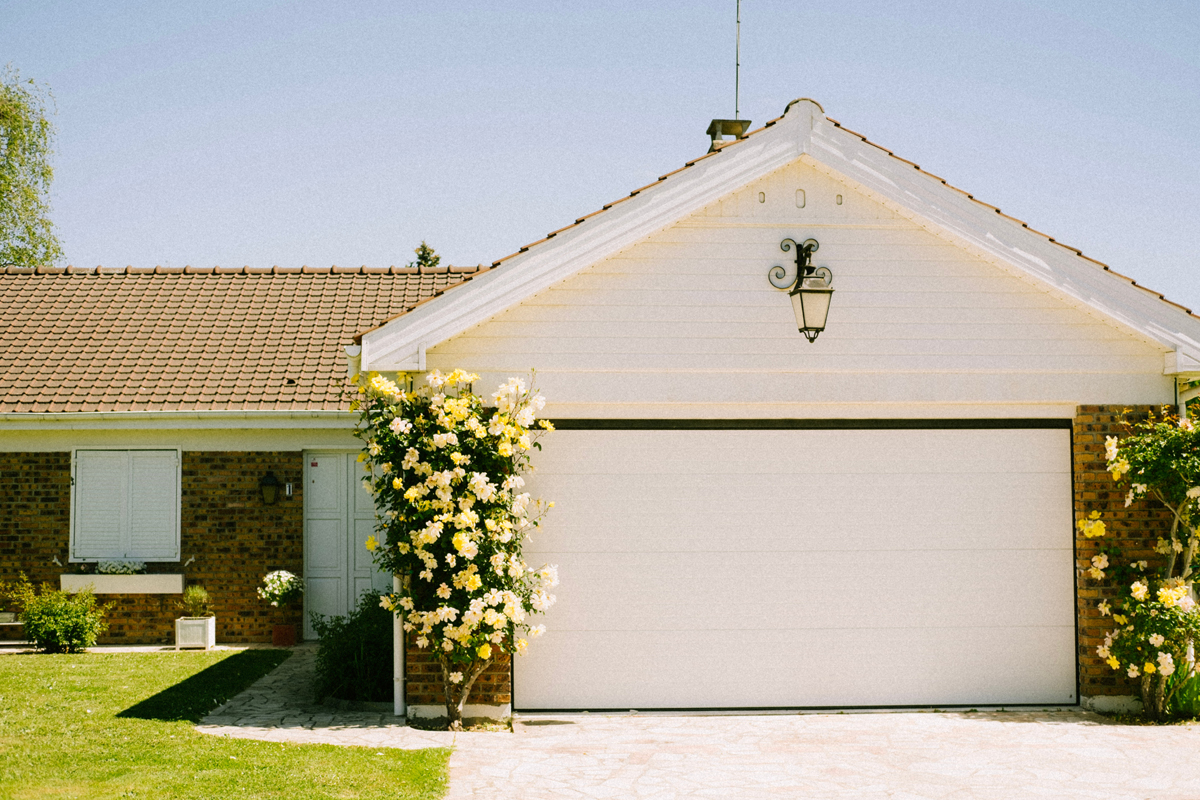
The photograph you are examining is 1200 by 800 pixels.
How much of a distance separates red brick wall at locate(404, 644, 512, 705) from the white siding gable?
2104 mm

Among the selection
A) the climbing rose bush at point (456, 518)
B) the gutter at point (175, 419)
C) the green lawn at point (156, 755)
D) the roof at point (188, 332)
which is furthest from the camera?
the roof at point (188, 332)

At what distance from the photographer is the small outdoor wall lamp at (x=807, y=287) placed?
7977 millimetres

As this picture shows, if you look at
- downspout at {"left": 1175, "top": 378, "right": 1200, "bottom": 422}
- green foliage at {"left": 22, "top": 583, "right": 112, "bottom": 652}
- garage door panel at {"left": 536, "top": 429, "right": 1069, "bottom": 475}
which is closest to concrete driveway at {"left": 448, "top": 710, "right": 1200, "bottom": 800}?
garage door panel at {"left": 536, "top": 429, "right": 1069, "bottom": 475}

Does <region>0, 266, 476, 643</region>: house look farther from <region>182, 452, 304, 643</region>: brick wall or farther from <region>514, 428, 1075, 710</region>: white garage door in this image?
<region>514, 428, 1075, 710</region>: white garage door

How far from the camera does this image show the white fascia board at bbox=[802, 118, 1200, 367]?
26.7 feet

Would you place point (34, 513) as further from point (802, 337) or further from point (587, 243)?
point (802, 337)

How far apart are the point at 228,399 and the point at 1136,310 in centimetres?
969

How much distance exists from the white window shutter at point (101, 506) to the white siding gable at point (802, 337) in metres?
6.84

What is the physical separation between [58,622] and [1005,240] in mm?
10571

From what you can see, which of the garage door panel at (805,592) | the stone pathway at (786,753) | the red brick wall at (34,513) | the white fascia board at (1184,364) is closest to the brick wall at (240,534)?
the red brick wall at (34,513)

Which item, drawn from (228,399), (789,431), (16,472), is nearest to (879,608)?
(789,431)

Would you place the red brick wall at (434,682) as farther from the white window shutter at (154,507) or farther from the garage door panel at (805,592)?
the white window shutter at (154,507)

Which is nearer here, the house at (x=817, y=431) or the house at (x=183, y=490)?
the house at (x=817, y=431)

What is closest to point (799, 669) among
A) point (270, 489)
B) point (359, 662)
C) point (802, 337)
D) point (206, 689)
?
point (802, 337)
